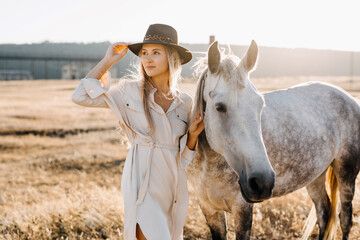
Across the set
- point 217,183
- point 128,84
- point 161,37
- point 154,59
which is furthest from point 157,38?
point 217,183

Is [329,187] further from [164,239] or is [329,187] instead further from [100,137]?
[100,137]

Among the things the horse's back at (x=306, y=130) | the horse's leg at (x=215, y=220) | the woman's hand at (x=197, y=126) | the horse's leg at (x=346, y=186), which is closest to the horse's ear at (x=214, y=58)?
the woman's hand at (x=197, y=126)

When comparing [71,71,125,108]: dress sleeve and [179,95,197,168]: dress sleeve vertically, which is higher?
[71,71,125,108]: dress sleeve

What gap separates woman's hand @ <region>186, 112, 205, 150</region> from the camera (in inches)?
86.4

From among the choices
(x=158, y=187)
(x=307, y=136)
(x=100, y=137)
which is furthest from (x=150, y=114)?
(x=100, y=137)

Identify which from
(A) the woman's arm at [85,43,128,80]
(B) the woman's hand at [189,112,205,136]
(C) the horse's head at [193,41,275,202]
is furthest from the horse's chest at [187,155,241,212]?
(A) the woman's arm at [85,43,128,80]

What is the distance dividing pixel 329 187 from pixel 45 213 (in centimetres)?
355

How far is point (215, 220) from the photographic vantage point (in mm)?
2734

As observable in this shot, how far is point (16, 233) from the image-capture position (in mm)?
3590

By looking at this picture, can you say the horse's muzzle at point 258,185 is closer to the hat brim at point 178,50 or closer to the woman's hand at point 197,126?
the woman's hand at point 197,126

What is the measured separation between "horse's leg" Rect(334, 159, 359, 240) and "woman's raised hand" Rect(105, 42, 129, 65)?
8.67 feet

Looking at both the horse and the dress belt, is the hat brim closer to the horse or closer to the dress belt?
the horse

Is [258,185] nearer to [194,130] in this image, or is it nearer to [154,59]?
[194,130]

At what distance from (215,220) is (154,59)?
1.49m
